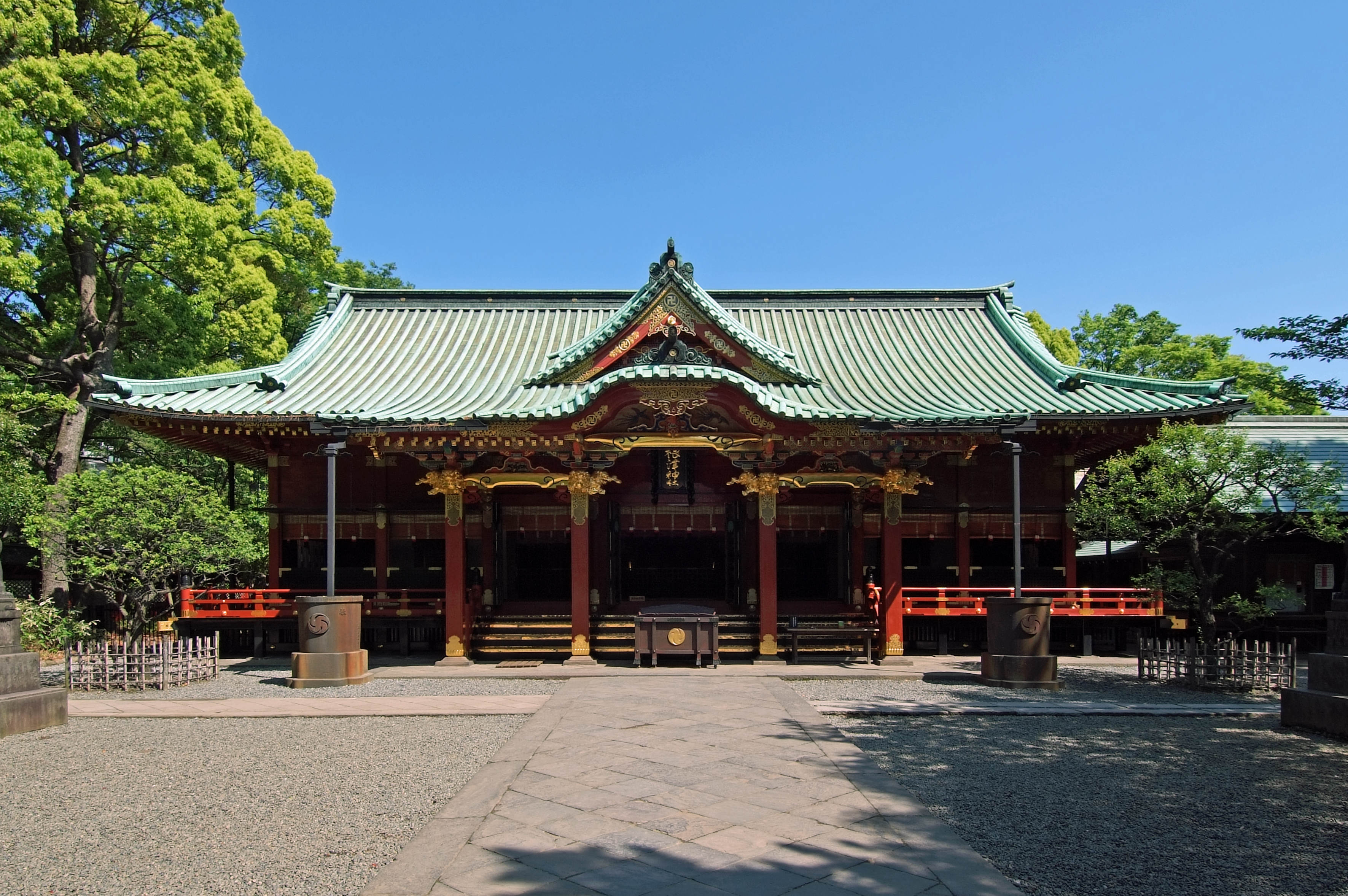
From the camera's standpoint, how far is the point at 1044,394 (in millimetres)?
18781

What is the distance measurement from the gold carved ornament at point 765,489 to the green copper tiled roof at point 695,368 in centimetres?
151

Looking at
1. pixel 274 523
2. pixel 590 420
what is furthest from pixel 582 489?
pixel 274 523

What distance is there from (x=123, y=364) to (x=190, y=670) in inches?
474

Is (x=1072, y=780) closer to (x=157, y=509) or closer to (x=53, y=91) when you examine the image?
(x=157, y=509)

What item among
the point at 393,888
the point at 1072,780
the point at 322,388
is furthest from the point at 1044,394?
the point at 393,888


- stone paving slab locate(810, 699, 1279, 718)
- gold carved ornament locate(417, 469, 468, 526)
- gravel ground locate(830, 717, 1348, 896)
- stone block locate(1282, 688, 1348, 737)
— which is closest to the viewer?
gravel ground locate(830, 717, 1348, 896)

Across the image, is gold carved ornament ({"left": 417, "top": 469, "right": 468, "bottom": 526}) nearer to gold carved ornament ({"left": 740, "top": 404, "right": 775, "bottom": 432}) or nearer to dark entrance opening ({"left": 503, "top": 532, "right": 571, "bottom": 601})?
dark entrance opening ({"left": 503, "top": 532, "right": 571, "bottom": 601})

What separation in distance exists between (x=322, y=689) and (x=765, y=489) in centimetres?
837

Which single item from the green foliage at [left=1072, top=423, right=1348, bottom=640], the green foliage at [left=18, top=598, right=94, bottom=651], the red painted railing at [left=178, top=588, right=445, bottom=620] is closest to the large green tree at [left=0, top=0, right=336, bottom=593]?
the green foliage at [left=18, top=598, right=94, bottom=651]

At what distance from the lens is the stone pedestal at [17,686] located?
33.6 ft

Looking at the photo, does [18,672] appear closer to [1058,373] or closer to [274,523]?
[274,523]

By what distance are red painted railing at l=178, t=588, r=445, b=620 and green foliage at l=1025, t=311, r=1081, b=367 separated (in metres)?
26.4

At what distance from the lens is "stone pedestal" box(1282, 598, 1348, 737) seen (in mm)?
9969

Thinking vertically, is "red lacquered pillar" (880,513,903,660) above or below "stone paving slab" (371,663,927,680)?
above
